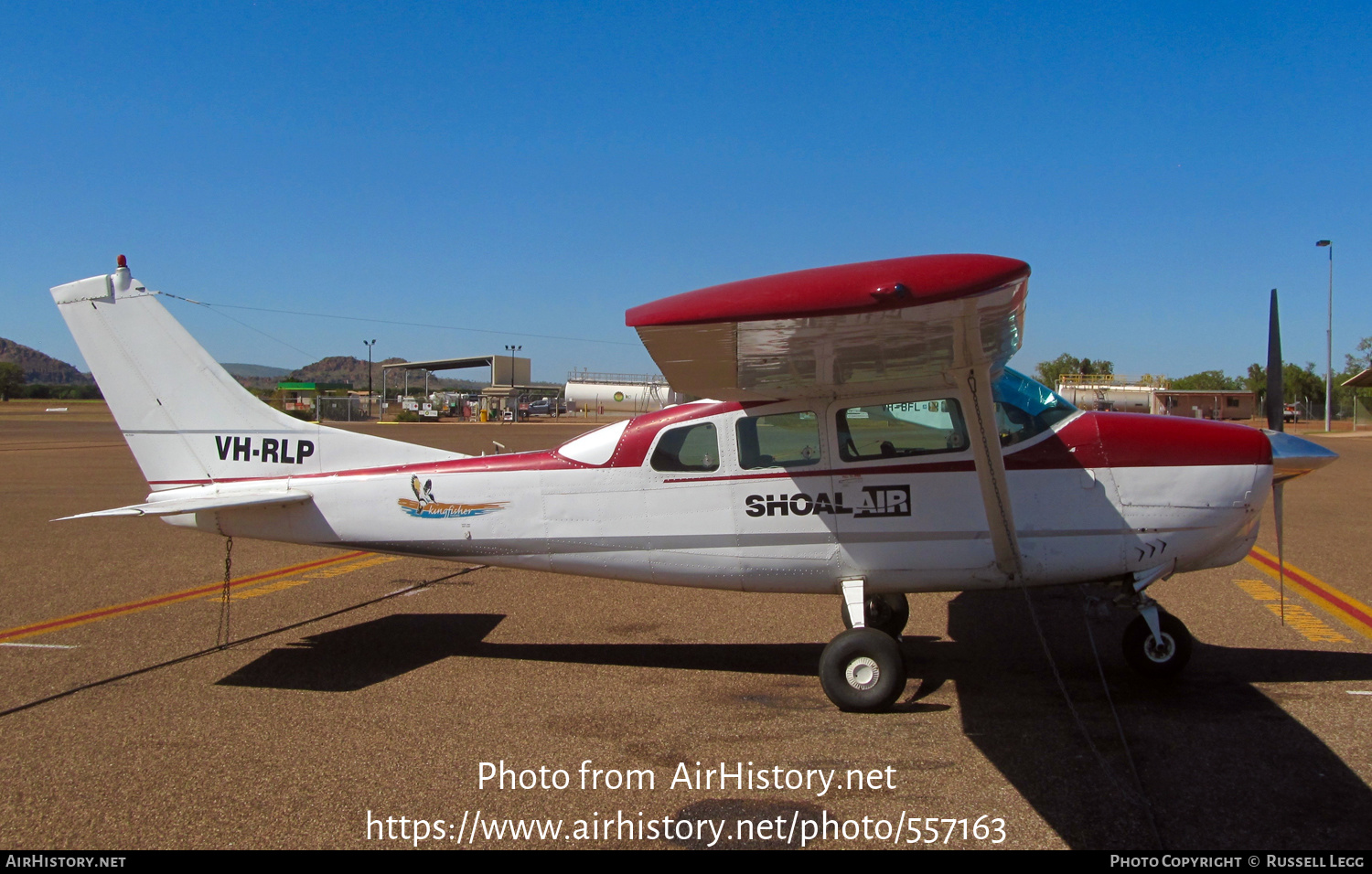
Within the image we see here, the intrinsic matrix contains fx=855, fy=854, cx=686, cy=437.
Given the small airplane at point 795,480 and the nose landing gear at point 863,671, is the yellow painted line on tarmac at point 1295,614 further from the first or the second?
the nose landing gear at point 863,671

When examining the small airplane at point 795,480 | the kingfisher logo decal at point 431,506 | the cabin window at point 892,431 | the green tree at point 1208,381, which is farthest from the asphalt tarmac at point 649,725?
the green tree at point 1208,381

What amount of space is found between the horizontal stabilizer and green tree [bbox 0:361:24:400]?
14422 cm

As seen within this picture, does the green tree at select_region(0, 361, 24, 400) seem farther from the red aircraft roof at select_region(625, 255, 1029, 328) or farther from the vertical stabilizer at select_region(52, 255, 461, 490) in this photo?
the red aircraft roof at select_region(625, 255, 1029, 328)

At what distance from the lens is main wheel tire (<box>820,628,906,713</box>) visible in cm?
516

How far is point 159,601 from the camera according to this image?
8109mm

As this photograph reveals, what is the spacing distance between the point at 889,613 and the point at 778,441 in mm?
1913

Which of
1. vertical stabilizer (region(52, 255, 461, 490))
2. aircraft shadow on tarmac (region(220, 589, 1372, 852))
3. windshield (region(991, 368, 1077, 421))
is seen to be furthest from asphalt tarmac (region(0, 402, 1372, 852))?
windshield (region(991, 368, 1077, 421))

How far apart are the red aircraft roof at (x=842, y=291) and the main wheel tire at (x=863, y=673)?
245cm

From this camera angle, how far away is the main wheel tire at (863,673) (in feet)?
16.9

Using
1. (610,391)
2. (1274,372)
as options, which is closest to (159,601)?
(1274,372)

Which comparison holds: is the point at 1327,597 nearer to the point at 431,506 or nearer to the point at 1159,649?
the point at 1159,649

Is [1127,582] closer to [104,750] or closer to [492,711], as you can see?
[492,711]

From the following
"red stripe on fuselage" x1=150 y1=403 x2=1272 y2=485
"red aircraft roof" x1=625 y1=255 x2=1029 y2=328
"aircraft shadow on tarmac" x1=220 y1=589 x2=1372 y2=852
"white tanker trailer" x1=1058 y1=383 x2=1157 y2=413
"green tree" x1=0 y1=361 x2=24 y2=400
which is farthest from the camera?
"green tree" x1=0 y1=361 x2=24 y2=400

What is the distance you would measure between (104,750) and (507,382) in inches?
3596
